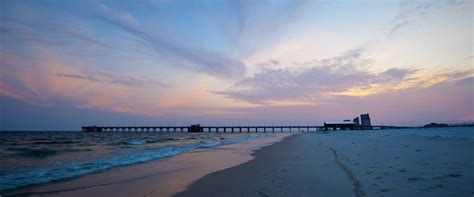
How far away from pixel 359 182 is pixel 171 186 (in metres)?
4.89

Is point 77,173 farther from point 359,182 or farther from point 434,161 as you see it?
point 434,161

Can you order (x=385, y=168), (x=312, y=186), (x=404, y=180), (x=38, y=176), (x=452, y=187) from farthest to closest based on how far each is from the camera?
(x=38, y=176)
(x=385, y=168)
(x=312, y=186)
(x=404, y=180)
(x=452, y=187)

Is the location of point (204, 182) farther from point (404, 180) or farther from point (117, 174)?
point (404, 180)

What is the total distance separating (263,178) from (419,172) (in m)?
3.95

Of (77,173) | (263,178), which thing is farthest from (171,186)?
(77,173)

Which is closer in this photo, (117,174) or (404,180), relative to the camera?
(404,180)

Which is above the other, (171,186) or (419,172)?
(419,172)

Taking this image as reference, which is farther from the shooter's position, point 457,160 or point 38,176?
point 38,176

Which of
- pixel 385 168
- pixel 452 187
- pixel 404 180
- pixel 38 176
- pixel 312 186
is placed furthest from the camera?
pixel 38 176

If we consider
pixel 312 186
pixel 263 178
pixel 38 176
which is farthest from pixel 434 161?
pixel 38 176

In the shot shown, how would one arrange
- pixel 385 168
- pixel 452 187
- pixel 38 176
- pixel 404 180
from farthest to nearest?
1. pixel 38 176
2. pixel 385 168
3. pixel 404 180
4. pixel 452 187

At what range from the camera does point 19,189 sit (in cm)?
786

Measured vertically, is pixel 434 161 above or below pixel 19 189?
above

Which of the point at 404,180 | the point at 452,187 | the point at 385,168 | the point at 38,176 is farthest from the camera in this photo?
the point at 38,176
